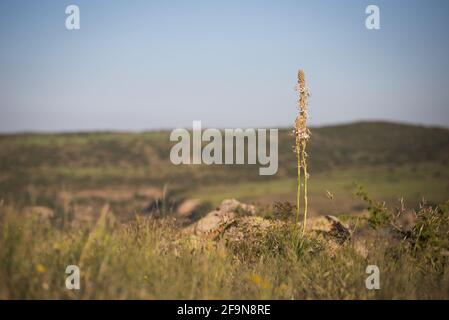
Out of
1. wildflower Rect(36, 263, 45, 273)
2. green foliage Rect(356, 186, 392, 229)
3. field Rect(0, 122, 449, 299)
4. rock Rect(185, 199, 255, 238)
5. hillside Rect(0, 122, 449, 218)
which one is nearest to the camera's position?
wildflower Rect(36, 263, 45, 273)

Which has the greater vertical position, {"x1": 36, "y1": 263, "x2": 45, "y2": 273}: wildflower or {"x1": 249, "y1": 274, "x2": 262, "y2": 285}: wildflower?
{"x1": 36, "y1": 263, "x2": 45, "y2": 273}: wildflower

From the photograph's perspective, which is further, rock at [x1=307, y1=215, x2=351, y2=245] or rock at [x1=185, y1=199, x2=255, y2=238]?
rock at [x1=307, y1=215, x2=351, y2=245]

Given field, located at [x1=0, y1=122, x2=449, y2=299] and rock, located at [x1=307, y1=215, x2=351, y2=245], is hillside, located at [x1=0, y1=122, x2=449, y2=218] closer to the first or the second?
rock, located at [x1=307, y1=215, x2=351, y2=245]

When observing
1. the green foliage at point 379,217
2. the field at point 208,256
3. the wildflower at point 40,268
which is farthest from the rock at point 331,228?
the wildflower at point 40,268

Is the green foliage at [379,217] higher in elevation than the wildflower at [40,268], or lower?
higher

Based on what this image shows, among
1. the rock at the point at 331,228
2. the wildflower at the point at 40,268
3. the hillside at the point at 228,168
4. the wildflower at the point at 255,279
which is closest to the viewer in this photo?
the wildflower at the point at 40,268

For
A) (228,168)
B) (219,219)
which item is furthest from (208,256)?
(228,168)

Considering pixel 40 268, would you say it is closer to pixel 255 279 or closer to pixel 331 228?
pixel 255 279

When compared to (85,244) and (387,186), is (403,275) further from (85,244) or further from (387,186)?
(387,186)

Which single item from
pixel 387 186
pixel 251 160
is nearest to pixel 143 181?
pixel 251 160

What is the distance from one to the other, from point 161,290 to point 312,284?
1.65 metres

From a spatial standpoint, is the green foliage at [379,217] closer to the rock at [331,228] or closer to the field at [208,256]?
the field at [208,256]

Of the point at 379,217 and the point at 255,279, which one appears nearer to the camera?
the point at 255,279

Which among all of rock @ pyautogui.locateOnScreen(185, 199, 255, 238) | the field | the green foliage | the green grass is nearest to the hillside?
rock @ pyautogui.locateOnScreen(185, 199, 255, 238)
